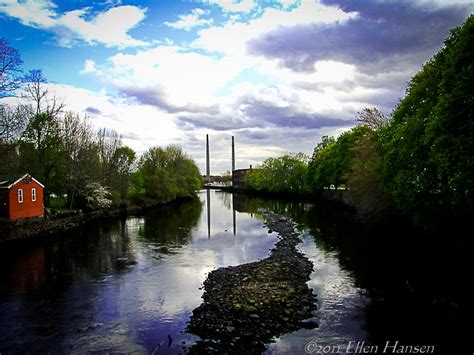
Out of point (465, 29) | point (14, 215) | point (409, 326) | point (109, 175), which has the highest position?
point (465, 29)

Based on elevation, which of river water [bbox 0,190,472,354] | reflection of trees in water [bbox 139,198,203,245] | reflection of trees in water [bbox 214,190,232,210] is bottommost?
river water [bbox 0,190,472,354]

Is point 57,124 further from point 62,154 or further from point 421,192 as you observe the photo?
point 421,192

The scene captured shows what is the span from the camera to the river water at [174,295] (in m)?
12.1

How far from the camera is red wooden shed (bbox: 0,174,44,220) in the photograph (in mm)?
33906

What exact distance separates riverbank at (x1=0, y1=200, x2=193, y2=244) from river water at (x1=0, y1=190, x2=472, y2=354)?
10.0 ft

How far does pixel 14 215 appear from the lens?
34.4m

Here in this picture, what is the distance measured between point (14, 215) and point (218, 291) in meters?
26.9

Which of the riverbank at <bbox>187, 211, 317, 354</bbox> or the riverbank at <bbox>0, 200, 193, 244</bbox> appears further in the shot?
the riverbank at <bbox>0, 200, 193, 244</bbox>

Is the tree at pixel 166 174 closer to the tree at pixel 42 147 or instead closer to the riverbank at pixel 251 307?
the tree at pixel 42 147

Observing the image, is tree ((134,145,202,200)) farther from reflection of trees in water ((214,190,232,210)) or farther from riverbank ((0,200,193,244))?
riverbank ((0,200,193,244))

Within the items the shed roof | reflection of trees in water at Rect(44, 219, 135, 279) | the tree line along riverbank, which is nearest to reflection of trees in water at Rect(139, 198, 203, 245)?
reflection of trees in water at Rect(44, 219, 135, 279)

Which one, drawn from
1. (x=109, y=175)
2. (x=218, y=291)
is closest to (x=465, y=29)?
(x=218, y=291)

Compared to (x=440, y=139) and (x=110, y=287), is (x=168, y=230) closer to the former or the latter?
(x=110, y=287)

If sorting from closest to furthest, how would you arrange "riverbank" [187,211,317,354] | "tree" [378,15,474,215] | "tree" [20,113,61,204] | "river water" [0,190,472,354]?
"riverbank" [187,211,317,354], "river water" [0,190,472,354], "tree" [378,15,474,215], "tree" [20,113,61,204]
